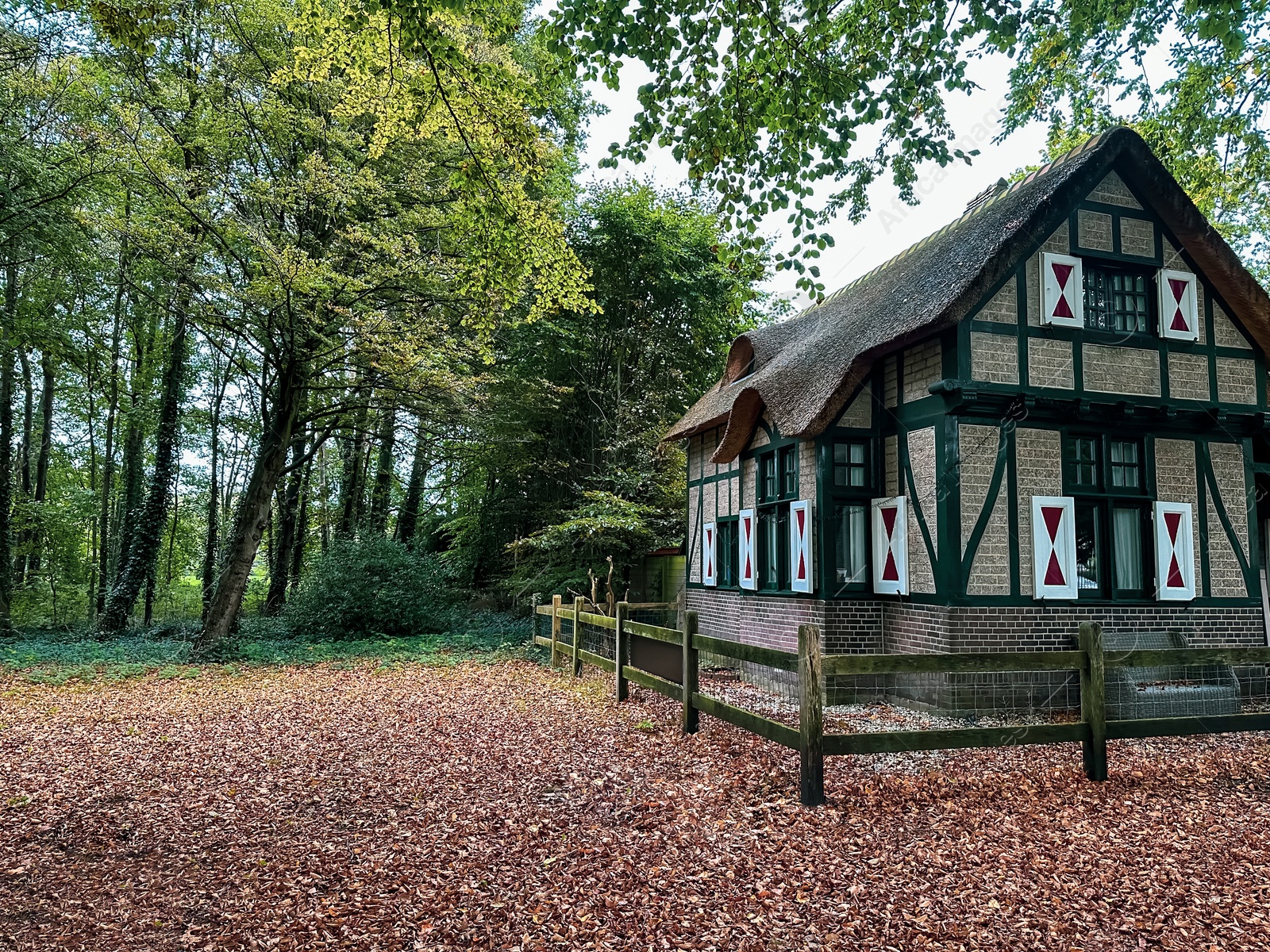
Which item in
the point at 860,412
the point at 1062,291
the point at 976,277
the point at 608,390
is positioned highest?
the point at 608,390

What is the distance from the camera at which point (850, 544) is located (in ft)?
33.2

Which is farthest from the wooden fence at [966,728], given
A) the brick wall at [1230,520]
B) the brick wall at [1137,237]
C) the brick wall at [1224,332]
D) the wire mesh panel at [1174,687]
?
the brick wall at [1137,237]

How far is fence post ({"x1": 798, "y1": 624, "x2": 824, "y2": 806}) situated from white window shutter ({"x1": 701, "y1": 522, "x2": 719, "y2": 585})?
→ 27.3 feet

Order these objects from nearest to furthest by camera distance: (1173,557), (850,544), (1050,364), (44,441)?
1. (1050,364)
2. (1173,557)
3. (850,544)
4. (44,441)

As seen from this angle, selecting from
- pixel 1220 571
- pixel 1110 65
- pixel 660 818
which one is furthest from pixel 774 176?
pixel 1220 571

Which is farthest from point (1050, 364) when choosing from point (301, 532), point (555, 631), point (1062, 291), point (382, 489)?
point (301, 532)

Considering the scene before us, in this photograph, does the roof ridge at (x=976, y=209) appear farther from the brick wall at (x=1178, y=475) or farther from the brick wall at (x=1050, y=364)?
the brick wall at (x=1178, y=475)

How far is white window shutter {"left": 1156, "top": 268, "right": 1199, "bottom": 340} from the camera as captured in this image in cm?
962

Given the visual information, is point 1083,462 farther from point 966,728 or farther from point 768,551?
point 966,728

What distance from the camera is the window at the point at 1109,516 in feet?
30.4

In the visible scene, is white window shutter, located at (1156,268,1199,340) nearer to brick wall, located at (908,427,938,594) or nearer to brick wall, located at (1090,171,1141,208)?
brick wall, located at (1090,171,1141,208)

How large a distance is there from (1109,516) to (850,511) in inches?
124

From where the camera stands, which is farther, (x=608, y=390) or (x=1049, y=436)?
(x=608, y=390)

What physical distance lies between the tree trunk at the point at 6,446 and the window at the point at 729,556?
13.8 m
